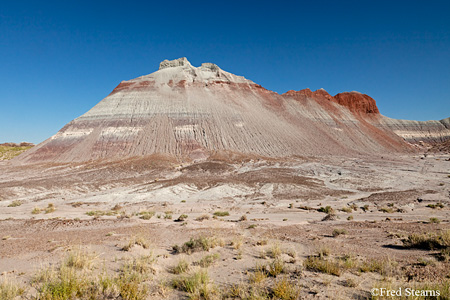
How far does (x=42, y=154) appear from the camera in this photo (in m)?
48.2

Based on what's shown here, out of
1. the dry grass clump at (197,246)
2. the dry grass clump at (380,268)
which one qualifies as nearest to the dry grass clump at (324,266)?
the dry grass clump at (380,268)

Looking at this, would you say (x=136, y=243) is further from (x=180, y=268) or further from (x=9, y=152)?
(x=9, y=152)

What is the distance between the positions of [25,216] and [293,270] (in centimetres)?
1513

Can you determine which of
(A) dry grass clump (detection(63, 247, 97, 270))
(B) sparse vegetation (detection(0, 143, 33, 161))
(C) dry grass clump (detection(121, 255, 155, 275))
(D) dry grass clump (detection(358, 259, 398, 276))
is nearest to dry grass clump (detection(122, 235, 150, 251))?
(A) dry grass clump (detection(63, 247, 97, 270))

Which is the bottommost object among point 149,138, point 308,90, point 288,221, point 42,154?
point 288,221

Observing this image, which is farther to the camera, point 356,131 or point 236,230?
point 356,131

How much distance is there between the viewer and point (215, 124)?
56469 mm

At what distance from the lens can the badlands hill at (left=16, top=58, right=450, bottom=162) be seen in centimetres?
4984

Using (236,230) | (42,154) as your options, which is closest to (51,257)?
(236,230)

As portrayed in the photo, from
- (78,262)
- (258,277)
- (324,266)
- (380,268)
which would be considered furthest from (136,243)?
(380,268)

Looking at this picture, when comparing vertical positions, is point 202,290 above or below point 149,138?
below

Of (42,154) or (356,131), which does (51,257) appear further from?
(356,131)

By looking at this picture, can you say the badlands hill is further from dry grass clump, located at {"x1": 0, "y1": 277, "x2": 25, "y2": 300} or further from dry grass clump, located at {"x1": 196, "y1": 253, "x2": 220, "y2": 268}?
dry grass clump, located at {"x1": 0, "y1": 277, "x2": 25, "y2": 300}

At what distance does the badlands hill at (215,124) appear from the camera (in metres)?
49.8
